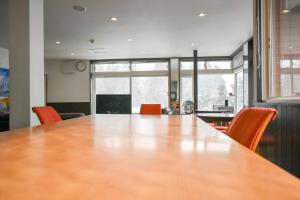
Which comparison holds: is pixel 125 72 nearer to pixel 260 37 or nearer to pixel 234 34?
pixel 234 34

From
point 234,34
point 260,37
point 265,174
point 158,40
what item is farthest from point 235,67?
point 265,174

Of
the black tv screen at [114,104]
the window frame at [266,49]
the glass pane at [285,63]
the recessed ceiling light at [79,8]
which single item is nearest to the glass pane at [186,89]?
the black tv screen at [114,104]

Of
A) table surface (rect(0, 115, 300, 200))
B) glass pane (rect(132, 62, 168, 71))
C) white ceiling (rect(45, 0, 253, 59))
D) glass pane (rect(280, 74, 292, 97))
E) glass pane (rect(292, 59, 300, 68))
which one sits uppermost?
white ceiling (rect(45, 0, 253, 59))

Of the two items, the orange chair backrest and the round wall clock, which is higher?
the round wall clock

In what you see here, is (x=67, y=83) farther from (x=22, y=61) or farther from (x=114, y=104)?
(x=22, y=61)

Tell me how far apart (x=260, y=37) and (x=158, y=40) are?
3.48m

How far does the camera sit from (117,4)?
3834mm

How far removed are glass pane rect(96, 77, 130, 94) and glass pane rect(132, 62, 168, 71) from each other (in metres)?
0.52

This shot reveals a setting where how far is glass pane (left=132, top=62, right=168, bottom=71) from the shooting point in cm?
862

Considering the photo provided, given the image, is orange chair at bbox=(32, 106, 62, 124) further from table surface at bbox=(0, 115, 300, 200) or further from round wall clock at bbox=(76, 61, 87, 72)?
round wall clock at bbox=(76, 61, 87, 72)

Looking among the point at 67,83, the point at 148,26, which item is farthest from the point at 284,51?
the point at 67,83

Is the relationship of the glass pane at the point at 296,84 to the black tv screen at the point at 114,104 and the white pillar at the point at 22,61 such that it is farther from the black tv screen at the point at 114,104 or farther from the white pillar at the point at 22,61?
the white pillar at the point at 22,61

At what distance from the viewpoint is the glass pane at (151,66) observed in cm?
862

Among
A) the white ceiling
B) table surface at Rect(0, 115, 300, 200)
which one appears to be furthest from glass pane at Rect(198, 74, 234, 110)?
table surface at Rect(0, 115, 300, 200)
